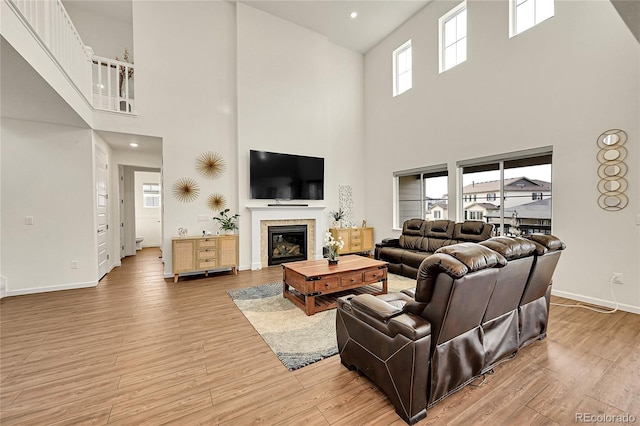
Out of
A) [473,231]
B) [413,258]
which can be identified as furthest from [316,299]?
[473,231]

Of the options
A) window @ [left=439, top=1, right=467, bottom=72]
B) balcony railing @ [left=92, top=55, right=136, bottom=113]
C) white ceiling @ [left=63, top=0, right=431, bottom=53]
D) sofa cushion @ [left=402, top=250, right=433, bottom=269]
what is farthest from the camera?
white ceiling @ [left=63, top=0, right=431, bottom=53]

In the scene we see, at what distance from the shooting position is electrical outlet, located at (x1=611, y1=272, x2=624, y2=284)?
11.0 feet

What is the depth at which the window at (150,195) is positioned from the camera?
30.5ft

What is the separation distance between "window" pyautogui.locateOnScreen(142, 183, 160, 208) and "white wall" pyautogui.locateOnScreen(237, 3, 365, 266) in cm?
551

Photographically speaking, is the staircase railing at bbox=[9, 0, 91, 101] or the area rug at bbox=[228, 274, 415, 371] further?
the staircase railing at bbox=[9, 0, 91, 101]

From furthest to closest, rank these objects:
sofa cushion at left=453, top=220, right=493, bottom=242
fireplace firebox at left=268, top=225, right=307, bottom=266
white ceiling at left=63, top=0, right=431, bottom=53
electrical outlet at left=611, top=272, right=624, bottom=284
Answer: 1. fireplace firebox at left=268, top=225, right=307, bottom=266
2. white ceiling at left=63, top=0, right=431, bottom=53
3. sofa cushion at left=453, top=220, right=493, bottom=242
4. electrical outlet at left=611, top=272, right=624, bottom=284

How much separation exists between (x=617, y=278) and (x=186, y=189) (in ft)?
A: 22.8

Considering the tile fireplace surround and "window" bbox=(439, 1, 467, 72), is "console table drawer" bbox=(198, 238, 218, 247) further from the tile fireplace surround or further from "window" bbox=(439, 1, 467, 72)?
"window" bbox=(439, 1, 467, 72)

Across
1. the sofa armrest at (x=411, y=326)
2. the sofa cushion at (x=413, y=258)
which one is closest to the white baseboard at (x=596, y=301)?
the sofa cushion at (x=413, y=258)

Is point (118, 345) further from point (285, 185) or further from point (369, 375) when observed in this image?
point (285, 185)

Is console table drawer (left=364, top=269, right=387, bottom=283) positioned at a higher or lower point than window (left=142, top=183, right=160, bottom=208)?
lower

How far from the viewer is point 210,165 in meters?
5.60

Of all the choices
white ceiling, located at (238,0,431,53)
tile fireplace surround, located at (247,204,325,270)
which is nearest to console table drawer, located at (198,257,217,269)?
tile fireplace surround, located at (247,204,325,270)

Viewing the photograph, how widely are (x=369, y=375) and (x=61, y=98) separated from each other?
466 centimetres
